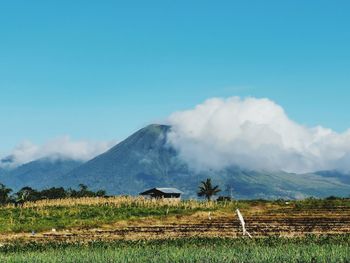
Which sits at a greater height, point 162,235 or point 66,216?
point 66,216

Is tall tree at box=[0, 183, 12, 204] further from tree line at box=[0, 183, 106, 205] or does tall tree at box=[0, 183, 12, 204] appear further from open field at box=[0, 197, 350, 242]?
open field at box=[0, 197, 350, 242]

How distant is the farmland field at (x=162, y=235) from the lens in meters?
25.0

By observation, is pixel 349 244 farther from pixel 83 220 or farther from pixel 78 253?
pixel 83 220

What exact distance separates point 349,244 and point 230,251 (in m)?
6.55

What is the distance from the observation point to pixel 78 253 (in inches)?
1076

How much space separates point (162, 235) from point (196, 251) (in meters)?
14.8

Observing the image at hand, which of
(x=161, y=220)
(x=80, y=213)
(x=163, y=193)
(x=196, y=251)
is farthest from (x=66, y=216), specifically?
(x=163, y=193)

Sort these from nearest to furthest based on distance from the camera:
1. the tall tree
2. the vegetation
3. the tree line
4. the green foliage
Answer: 1. the green foliage
2. the vegetation
3. the tall tree
4. the tree line

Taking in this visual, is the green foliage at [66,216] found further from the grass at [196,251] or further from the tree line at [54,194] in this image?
the tree line at [54,194]

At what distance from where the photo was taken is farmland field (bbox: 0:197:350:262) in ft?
82.1

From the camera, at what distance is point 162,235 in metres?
41.2

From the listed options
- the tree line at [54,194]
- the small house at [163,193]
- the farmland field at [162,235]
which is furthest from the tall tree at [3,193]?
the farmland field at [162,235]

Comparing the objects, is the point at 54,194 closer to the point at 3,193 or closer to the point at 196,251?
the point at 3,193

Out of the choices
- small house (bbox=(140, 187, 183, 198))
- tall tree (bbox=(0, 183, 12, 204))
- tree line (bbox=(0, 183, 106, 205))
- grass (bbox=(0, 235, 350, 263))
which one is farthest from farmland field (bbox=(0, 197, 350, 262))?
tree line (bbox=(0, 183, 106, 205))
